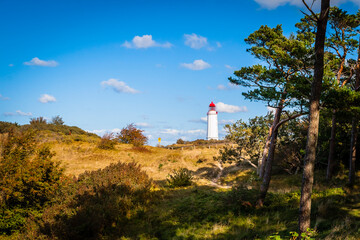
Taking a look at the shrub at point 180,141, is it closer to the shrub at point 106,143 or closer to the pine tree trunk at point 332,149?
the shrub at point 106,143

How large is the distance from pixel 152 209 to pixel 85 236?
3905mm

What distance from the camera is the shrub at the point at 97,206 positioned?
8.93m

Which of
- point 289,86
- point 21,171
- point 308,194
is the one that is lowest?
point 21,171

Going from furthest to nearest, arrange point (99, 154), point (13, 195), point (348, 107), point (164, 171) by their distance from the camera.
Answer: point (99, 154)
point (164, 171)
point (13, 195)
point (348, 107)

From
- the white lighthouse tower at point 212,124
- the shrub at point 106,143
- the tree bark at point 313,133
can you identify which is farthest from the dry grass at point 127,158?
the white lighthouse tower at point 212,124

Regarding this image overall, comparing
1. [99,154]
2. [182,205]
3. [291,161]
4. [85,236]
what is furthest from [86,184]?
[99,154]

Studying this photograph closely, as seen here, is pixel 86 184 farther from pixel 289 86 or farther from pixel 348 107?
pixel 348 107

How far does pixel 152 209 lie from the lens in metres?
12.3

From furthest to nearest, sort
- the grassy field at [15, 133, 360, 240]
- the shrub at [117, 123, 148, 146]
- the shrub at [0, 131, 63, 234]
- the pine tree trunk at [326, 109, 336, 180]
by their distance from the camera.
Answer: the shrub at [117, 123, 148, 146], the pine tree trunk at [326, 109, 336, 180], the shrub at [0, 131, 63, 234], the grassy field at [15, 133, 360, 240]

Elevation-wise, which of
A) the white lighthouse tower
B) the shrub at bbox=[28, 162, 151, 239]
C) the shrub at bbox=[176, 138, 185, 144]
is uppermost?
the white lighthouse tower

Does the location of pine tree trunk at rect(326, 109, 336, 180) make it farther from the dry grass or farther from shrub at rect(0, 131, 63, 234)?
shrub at rect(0, 131, 63, 234)

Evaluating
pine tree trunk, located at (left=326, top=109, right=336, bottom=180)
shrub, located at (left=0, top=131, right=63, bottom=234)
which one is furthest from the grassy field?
shrub, located at (left=0, top=131, right=63, bottom=234)

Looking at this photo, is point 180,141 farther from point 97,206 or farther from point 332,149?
point 97,206

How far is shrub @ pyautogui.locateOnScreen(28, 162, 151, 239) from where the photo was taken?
29.3ft
